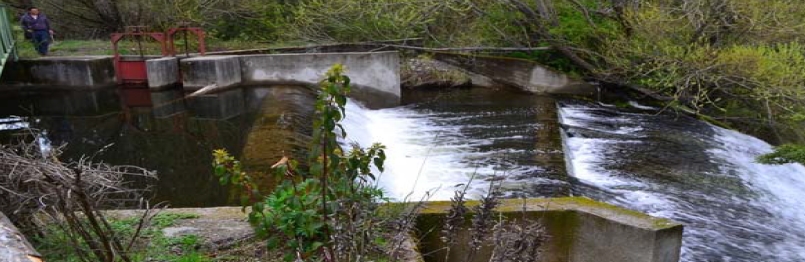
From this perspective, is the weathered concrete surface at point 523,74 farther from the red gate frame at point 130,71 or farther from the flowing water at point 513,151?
the red gate frame at point 130,71

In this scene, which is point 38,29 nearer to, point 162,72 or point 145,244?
point 162,72

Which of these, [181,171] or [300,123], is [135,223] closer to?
[181,171]

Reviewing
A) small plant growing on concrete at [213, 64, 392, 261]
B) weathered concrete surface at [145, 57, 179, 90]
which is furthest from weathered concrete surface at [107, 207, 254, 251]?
weathered concrete surface at [145, 57, 179, 90]

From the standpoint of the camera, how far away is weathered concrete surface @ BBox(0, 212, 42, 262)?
2549mm

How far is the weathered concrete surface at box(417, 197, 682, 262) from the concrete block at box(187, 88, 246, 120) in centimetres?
711

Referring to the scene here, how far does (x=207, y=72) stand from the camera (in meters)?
13.2

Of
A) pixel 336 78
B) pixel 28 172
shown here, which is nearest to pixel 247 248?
pixel 28 172

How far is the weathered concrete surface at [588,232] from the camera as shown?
13.9 feet

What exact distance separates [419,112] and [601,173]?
5.27 m

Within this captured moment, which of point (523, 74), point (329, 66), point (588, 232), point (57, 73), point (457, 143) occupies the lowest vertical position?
point (457, 143)

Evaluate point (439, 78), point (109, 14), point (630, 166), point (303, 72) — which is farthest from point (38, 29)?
point (630, 166)

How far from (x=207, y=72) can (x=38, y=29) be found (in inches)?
196

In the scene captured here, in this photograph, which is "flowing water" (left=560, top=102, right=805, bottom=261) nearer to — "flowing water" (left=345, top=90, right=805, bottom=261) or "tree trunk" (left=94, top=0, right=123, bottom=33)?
"flowing water" (left=345, top=90, right=805, bottom=261)

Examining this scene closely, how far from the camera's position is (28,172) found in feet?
10.1
